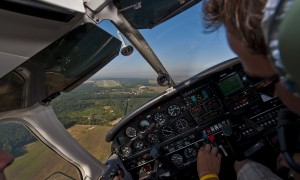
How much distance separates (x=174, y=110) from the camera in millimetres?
2922

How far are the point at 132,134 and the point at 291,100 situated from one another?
2.53 m

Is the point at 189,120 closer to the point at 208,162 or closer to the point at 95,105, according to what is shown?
the point at 208,162

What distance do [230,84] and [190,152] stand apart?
90 cm

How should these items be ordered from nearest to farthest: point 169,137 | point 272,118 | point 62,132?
point 62,132 → point 272,118 → point 169,137

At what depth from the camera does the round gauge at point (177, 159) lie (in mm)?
2955

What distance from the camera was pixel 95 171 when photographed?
2.42 m

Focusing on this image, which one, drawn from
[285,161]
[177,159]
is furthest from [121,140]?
[285,161]

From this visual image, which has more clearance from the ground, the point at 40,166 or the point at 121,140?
the point at 40,166

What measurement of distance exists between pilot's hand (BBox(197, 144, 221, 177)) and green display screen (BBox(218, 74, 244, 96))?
2.67 feet

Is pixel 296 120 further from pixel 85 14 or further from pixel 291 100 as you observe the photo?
pixel 85 14

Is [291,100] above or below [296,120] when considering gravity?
above

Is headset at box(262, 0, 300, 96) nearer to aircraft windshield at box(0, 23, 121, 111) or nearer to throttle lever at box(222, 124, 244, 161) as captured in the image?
aircraft windshield at box(0, 23, 121, 111)

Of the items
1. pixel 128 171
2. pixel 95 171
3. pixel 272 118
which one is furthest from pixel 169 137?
pixel 272 118

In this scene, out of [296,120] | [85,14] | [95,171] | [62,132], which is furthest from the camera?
[95,171]
